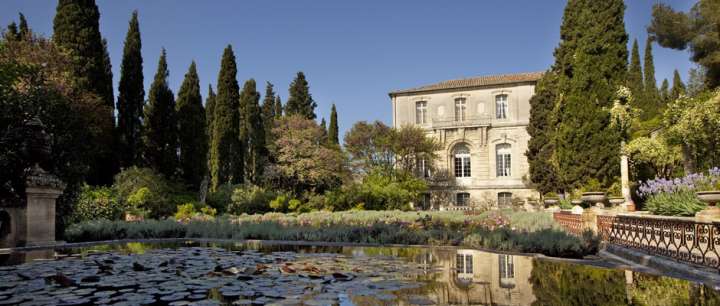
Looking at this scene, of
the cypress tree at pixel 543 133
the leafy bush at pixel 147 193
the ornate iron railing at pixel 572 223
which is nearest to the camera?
the ornate iron railing at pixel 572 223

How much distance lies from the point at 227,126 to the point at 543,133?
18500 millimetres

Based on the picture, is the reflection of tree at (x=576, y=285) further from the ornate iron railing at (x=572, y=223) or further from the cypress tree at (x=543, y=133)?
the cypress tree at (x=543, y=133)

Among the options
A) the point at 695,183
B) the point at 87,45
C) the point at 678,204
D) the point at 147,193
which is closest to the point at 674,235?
the point at 678,204

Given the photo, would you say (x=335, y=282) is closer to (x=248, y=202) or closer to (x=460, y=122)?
(x=248, y=202)

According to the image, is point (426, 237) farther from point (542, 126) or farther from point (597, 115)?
point (542, 126)

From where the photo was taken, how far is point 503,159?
33.8m

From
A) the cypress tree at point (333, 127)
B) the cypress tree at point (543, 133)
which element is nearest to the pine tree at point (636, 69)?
the cypress tree at point (543, 133)

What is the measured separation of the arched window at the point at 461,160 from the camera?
34594 millimetres

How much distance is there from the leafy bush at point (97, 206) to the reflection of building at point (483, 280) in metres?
12.8

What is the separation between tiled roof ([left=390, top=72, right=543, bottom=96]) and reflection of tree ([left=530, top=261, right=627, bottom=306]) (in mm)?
27533

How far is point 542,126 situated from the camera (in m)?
26.9

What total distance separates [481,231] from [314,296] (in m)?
7.21

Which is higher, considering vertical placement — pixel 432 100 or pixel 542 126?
pixel 432 100

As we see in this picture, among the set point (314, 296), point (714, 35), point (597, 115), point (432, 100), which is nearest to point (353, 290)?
point (314, 296)
